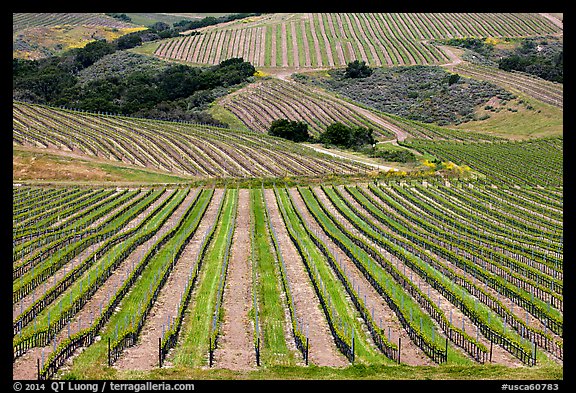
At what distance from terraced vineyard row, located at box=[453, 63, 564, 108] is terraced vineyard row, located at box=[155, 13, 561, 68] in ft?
29.1

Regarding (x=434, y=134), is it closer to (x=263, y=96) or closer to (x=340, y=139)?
(x=340, y=139)

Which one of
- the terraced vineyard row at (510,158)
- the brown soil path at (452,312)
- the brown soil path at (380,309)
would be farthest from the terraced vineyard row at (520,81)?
the brown soil path at (452,312)

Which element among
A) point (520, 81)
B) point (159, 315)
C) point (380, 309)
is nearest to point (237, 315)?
point (159, 315)

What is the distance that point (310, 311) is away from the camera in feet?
91.7

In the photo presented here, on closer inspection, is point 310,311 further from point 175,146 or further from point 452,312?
point 175,146

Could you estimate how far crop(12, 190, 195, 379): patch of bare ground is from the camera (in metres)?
21.5

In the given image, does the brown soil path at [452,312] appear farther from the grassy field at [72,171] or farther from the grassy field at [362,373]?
the grassy field at [72,171]

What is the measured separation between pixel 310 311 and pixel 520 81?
386 ft

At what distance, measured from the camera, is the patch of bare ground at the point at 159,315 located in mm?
22281

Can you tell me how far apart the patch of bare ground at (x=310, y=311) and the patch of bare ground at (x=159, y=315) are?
491cm

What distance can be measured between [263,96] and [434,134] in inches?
1334

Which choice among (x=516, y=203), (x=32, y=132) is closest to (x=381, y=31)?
(x=32, y=132)

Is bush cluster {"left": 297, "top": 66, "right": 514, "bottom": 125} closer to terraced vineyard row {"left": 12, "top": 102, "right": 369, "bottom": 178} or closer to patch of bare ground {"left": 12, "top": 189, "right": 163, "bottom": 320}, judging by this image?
terraced vineyard row {"left": 12, "top": 102, "right": 369, "bottom": 178}
